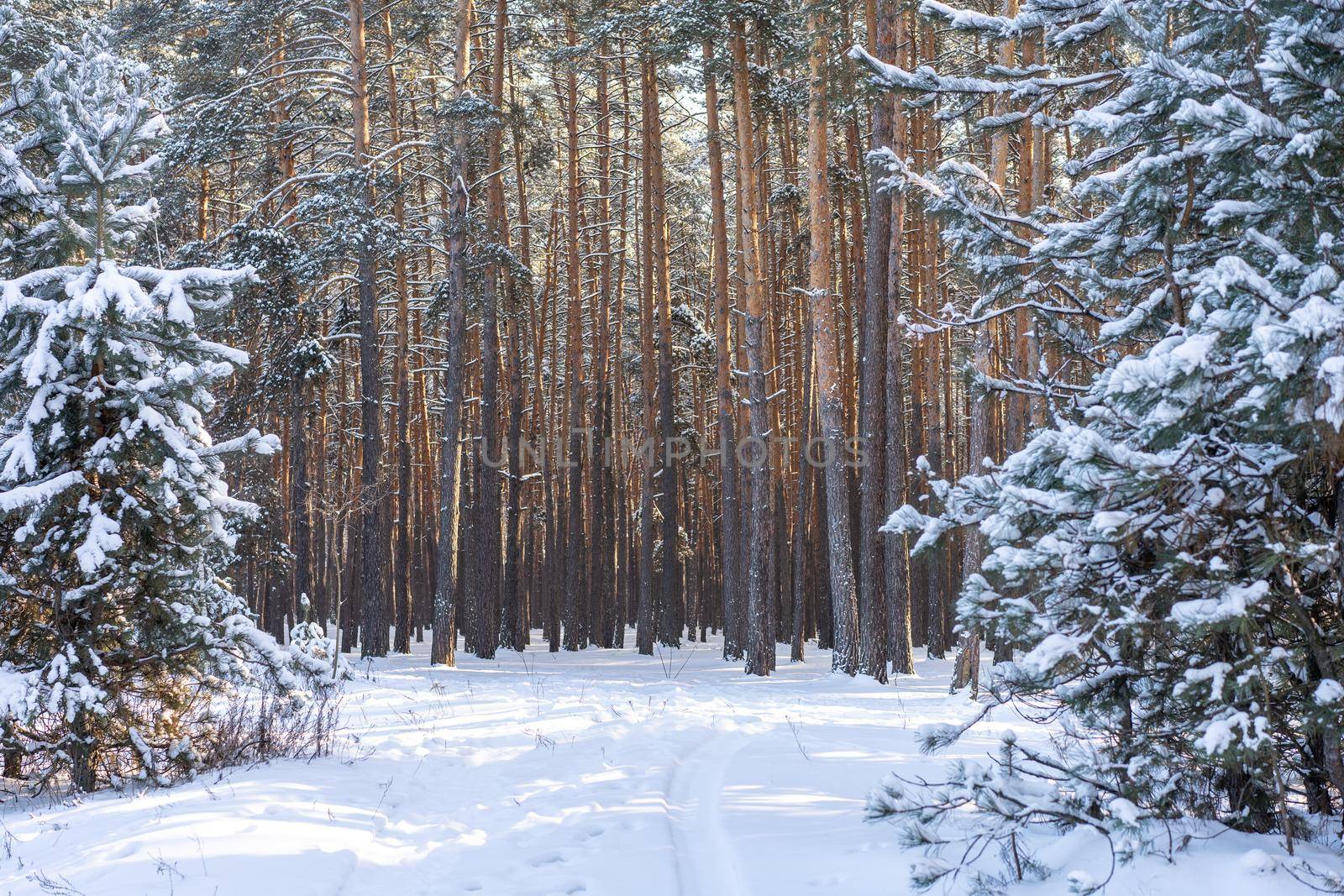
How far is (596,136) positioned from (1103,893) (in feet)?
69.1

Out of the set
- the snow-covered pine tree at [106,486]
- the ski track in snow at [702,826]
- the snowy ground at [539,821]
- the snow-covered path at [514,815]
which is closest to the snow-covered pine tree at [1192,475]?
the snowy ground at [539,821]

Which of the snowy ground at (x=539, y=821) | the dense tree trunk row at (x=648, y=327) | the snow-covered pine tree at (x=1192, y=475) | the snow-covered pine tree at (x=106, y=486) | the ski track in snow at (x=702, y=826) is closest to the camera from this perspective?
the snow-covered pine tree at (x=1192, y=475)

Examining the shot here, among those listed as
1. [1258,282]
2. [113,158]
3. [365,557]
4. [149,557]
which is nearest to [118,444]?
[149,557]

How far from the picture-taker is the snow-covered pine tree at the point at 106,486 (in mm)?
6891

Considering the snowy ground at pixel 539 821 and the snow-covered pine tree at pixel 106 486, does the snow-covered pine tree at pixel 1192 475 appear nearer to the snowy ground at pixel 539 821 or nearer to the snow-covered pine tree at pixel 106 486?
the snowy ground at pixel 539 821

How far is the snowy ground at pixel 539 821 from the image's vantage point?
4.76 m

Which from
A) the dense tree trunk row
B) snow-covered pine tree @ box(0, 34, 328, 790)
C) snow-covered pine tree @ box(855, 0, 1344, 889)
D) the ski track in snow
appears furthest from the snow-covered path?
the dense tree trunk row

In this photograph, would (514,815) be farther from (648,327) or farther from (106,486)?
(648,327)

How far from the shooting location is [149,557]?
7285 millimetres

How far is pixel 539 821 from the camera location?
6.26 m

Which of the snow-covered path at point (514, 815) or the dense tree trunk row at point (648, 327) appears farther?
the dense tree trunk row at point (648, 327)

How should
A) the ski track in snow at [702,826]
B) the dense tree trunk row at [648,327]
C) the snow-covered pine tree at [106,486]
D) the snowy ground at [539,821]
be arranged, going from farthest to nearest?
the dense tree trunk row at [648,327], the snow-covered pine tree at [106,486], the ski track in snow at [702,826], the snowy ground at [539,821]

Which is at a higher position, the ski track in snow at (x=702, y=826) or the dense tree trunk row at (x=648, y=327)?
the dense tree trunk row at (x=648, y=327)

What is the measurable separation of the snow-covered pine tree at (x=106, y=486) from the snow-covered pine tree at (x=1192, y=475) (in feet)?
18.8
